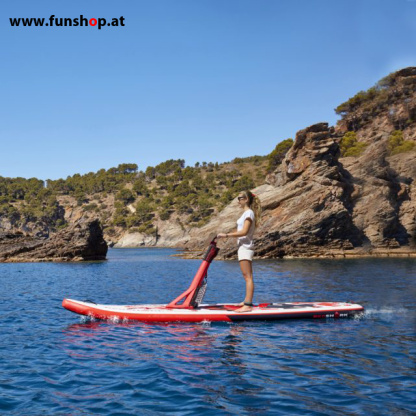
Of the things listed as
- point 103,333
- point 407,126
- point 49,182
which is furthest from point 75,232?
point 49,182

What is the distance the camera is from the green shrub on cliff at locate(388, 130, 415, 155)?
229 feet

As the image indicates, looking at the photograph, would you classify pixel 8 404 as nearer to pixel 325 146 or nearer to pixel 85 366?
pixel 85 366

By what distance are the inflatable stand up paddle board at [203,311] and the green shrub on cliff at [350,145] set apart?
215 feet

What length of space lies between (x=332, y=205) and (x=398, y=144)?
33.9m

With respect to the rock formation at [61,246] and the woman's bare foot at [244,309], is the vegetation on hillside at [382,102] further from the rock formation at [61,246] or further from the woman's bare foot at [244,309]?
the woman's bare foot at [244,309]

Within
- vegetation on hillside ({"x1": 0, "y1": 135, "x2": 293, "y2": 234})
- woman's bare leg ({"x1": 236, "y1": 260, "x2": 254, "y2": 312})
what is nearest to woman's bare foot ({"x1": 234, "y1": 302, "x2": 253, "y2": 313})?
woman's bare leg ({"x1": 236, "y1": 260, "x2": 254, "y2": 312})

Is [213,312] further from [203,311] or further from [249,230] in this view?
[249,230]

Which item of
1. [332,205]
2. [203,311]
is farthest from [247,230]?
[332,205]

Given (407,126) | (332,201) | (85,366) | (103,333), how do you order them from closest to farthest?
(85,366) < (103,333) < (332,201) < (407,126)

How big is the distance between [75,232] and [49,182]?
14611cm

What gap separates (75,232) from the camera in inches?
2046

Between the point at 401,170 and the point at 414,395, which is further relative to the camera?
the point at 401,170

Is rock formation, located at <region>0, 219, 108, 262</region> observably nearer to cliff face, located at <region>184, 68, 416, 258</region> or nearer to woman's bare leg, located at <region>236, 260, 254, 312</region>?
cliff face, located at <region>184, 68, 416, 258</region>

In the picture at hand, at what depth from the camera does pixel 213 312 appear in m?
12.1
